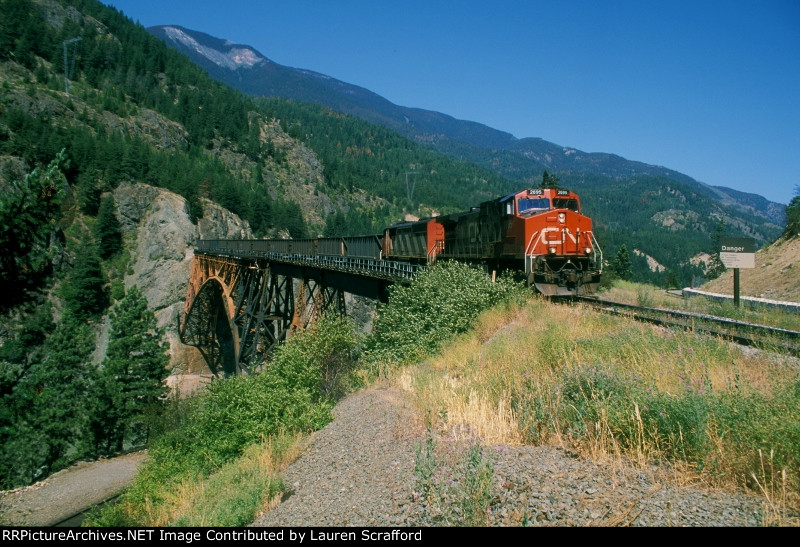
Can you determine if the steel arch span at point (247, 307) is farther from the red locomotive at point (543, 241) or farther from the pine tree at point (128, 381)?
the red locomotive at point (543, 241)

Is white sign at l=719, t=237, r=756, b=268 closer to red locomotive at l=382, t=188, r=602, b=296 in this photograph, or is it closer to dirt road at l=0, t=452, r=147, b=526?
red locomotive at l=382, t=188, r=602, b=296

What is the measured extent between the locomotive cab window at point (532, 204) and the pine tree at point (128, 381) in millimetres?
28389

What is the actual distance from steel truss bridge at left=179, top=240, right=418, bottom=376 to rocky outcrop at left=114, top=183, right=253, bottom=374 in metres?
2.35

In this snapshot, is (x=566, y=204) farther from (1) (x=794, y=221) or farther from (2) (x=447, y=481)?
(1) (x=794, y=221)

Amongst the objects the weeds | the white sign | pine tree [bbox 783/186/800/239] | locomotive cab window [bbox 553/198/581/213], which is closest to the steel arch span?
locomotive cab window [bbox 553/198/581/213]

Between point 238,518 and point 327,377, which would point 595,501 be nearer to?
point 238,518

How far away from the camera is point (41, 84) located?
83.1 metres

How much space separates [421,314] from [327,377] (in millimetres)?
3008

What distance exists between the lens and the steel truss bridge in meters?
19.5

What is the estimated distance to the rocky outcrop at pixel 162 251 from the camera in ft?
168

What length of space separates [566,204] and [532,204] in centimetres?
141

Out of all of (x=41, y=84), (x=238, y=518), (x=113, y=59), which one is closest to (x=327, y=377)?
(x=238, y=518)

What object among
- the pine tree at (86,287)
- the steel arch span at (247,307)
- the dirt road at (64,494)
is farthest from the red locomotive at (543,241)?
the pine tree at (86,287)

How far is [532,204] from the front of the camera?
15.5 m
